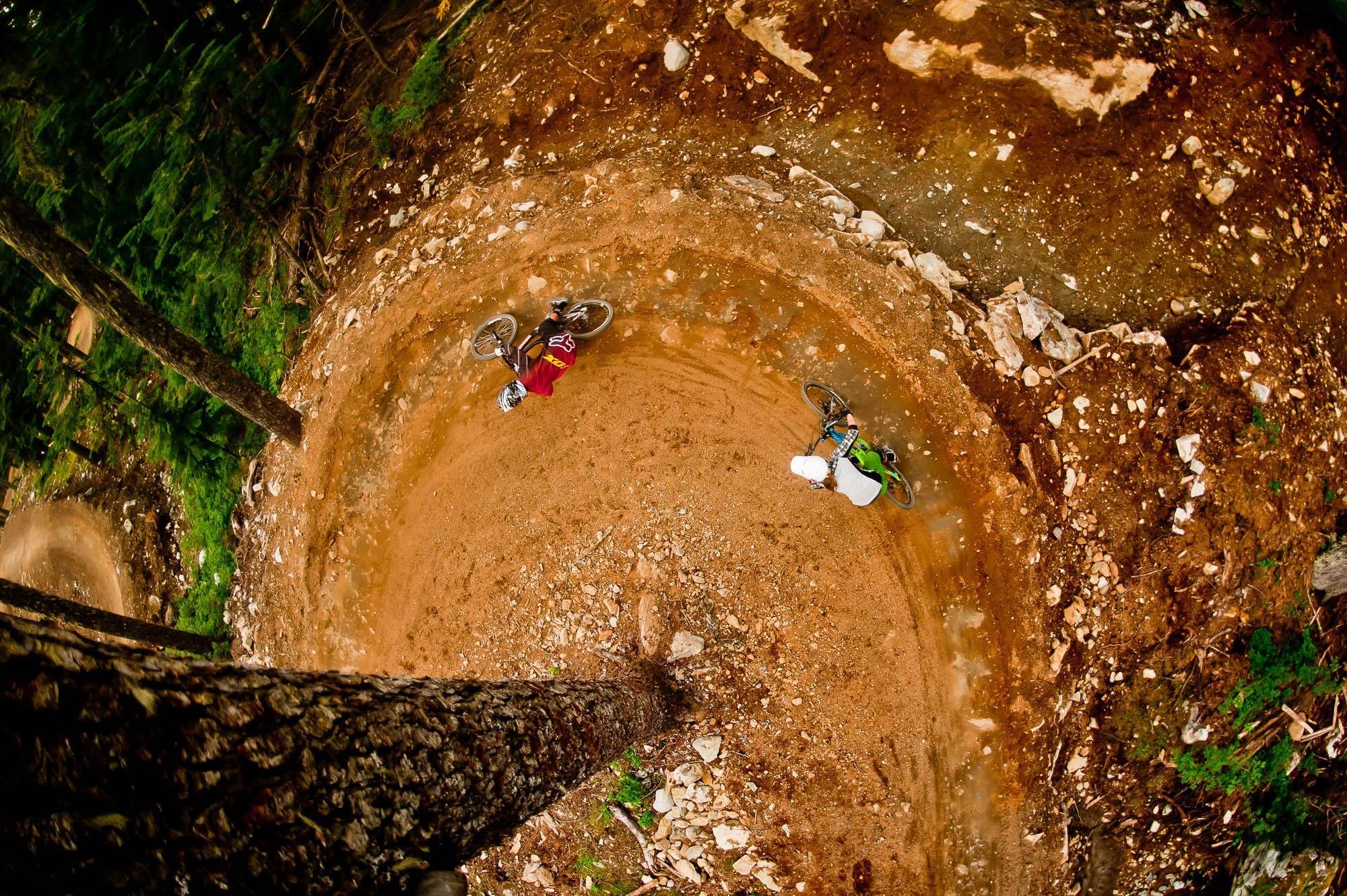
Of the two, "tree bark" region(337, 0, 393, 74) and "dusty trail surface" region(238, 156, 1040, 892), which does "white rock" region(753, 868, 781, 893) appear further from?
"tree bark" region(337, 0, 393, 74)

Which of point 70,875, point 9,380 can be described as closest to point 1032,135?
point 70,875

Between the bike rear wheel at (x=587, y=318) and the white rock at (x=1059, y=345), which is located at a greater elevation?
the bike rear wheel at (x=587, y=318)

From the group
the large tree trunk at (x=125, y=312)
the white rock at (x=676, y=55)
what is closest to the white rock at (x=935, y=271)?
the white rock at (x=676, y=55)

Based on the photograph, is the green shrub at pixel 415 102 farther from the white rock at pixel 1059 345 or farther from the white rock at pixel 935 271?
the white rock at pixel 1059 345

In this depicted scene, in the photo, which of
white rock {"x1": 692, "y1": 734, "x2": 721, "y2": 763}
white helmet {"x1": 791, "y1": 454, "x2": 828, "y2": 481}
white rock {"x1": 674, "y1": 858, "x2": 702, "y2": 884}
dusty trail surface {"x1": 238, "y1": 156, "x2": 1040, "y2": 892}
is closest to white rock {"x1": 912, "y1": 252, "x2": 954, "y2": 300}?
dusty trail surface {"x1": 238, "y1": 156, "x2": 1040, "y2": 892}

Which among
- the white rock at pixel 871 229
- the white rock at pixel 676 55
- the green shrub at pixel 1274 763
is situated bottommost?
the green shrub at pixel 1274 763

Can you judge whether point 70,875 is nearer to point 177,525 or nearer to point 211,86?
point 211,86

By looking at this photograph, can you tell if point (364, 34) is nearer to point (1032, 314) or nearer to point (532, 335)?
point (532, 335)

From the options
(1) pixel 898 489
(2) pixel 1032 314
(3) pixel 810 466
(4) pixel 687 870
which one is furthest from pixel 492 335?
(4) pixel 687 870
